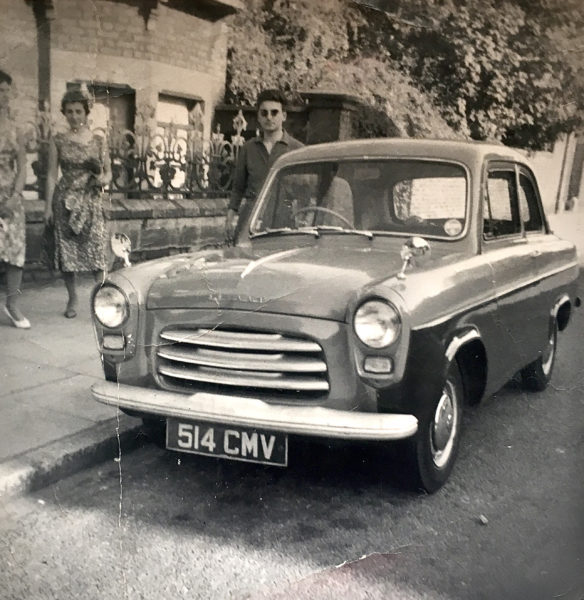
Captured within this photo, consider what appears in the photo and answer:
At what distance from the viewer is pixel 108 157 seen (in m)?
5.46

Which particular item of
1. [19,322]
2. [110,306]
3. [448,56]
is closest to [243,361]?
[110,306]

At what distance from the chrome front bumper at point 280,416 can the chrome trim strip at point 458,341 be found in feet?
1.19

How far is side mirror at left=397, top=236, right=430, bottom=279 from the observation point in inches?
110

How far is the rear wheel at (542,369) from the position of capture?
14.3 ft

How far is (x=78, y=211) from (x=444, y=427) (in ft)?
11.3

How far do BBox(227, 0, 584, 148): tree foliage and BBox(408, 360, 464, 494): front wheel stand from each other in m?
1.32

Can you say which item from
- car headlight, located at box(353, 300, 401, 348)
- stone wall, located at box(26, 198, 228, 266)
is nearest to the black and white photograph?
car headlight, located at box(353, 300, 401, 348)

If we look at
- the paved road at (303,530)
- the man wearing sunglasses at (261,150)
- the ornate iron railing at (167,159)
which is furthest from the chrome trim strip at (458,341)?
the ornate iron railing at (167,159)

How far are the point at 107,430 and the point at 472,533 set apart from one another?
1.80 m

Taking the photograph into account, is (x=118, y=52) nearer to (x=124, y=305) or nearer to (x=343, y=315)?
(x=124, y=305)

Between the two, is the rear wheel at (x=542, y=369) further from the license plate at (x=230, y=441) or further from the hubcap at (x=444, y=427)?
the license plate at (x=230, y=441)

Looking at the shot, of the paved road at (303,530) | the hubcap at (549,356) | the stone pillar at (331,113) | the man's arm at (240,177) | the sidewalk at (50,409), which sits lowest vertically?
the paved road at (303,530)

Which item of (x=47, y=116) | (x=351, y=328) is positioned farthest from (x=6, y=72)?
(x=351, y=328)

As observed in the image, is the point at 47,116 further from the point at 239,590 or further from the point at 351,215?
the point at 239,590
